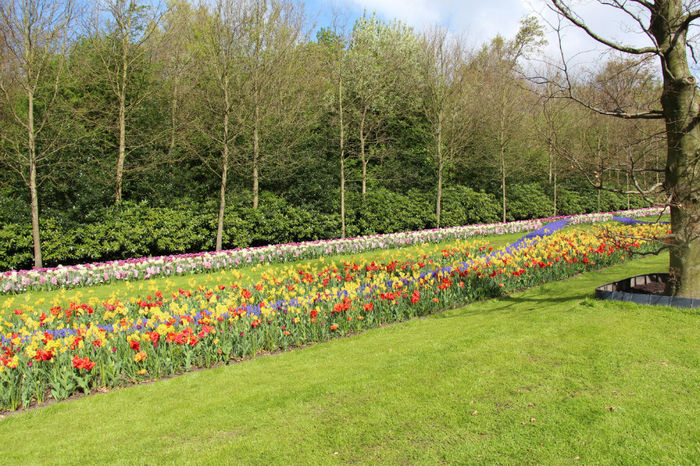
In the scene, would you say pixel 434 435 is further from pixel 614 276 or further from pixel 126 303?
pixel 614 276

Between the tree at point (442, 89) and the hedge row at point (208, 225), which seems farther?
the tree at point (442, 89)

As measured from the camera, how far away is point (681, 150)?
5523 mm

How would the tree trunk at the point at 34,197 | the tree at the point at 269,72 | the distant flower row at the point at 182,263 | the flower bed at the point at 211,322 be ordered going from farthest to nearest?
the tree at the point at 269,72 < the tree trunk at the point at 34,197 < the distant flower row at the point at 182,263 < the flower bed at the point at 211,322

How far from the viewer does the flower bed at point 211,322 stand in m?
4.32

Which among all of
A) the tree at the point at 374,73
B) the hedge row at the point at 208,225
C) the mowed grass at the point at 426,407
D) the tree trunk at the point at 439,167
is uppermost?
the tree at the point at 374,73

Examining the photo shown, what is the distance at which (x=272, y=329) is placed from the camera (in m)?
5.44

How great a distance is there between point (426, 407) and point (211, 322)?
9.20 ft

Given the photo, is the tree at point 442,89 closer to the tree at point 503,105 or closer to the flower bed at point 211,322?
the tree at point 503,105

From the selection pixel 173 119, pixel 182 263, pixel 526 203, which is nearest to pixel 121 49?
pixel 173 119

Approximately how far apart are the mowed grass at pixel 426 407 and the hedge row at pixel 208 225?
9.50 m

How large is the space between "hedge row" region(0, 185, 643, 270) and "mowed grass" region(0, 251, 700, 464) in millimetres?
9499

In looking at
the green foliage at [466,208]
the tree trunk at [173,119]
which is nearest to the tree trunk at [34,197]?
the tree trunk at [173,119]

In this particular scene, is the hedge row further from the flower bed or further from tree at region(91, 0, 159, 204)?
the flower bed

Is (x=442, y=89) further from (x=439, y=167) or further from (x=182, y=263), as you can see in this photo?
(x=182, y=263)
